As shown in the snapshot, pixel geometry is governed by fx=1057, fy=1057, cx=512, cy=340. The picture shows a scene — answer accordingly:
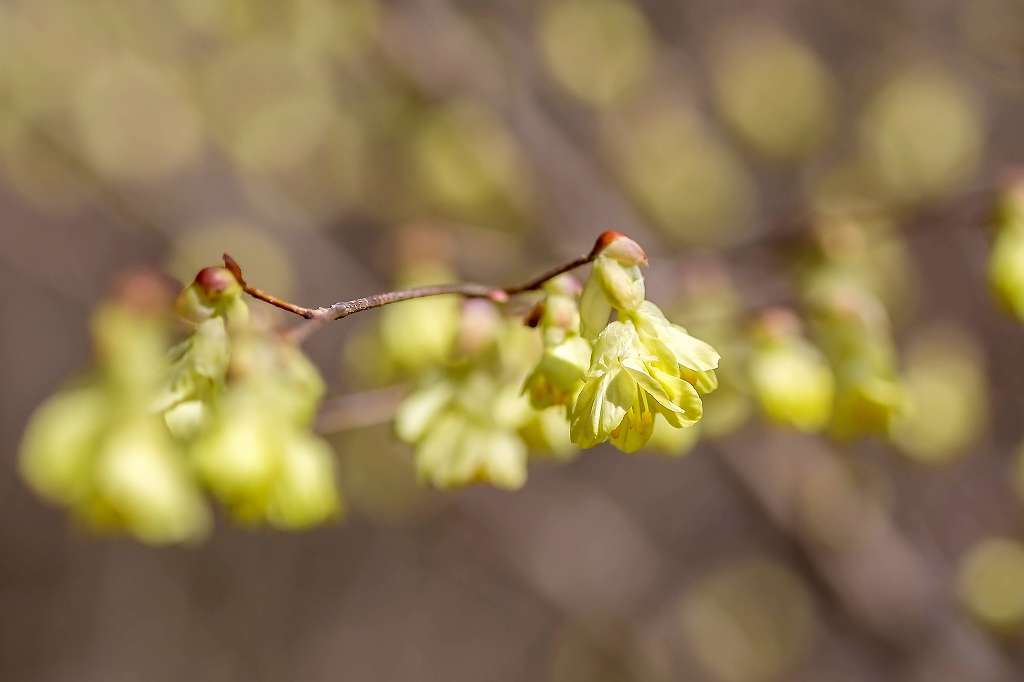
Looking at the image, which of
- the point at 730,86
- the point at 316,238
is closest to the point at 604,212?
the point at 316,238

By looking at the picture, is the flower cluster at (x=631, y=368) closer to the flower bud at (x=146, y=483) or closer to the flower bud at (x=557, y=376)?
the flower bud at (x=557, y=376)

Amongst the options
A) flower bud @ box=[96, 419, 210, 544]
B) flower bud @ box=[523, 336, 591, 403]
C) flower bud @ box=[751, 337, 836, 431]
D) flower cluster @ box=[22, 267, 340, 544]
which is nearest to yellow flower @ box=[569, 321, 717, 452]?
flower bud @ box=[523, 336, 591, 403]

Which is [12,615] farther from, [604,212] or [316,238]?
[604,212]

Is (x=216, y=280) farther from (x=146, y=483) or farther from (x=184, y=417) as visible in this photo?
(x=146, y=483)

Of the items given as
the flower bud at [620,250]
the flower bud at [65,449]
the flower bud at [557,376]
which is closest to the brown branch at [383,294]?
the flower bud at [620,250]

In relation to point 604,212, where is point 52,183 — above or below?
above
